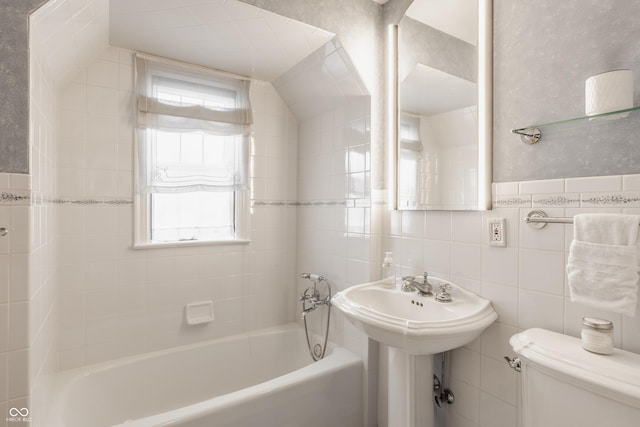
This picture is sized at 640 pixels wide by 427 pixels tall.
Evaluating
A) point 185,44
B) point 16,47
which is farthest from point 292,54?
point 16,47

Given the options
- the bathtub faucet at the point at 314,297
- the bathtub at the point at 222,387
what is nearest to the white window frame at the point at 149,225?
the bathtub faucet at the point at 314,297

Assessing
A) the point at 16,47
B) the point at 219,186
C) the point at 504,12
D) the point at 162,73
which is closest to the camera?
the point at 16,47

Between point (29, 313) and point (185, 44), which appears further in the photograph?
point (185, 44)

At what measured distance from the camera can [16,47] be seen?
1.08m

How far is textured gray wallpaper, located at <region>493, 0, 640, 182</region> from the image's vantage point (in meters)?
1.04

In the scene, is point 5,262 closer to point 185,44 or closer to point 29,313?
point 29,313

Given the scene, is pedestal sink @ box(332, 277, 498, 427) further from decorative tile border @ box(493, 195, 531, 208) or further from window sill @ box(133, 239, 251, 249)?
window sill @ box(133, 239, 251, 249)

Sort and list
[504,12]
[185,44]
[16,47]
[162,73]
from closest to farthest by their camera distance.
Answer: [16,47] < [504,12] < [185,44] < [162,73]

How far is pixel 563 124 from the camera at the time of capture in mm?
1171

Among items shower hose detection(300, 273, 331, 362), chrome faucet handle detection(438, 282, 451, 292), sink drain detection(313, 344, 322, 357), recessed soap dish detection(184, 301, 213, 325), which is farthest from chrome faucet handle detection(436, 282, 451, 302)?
recessed soap dish detection(184, 301, 213, 325)

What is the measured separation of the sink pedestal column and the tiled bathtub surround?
0.60ft

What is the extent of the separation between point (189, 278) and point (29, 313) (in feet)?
Answer: 3.62

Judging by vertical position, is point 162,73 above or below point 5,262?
above

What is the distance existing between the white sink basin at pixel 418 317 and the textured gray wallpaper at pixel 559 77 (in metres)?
0.57
